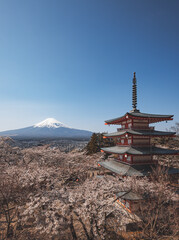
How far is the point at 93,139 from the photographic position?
1470 inches

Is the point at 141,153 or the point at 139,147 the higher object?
the point at 139,147

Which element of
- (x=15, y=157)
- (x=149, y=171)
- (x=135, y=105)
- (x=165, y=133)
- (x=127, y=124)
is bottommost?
(x=15, y=157)

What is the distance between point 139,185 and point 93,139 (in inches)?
1125

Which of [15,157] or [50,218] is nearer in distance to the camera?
[50,218]

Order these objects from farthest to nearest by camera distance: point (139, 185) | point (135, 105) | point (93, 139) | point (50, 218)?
→ point (93, 139) → point (135, 105) → point (139, 185) → point (50, 218)

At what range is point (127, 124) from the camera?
517 inches

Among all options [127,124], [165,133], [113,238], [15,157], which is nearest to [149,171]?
A: [165,133]

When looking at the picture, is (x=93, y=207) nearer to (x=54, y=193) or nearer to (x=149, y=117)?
(x=54, y=193)

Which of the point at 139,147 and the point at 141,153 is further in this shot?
the point at 139,147

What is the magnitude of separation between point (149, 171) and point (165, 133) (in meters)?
3.83

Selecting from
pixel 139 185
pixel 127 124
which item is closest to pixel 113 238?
pixel 139 185

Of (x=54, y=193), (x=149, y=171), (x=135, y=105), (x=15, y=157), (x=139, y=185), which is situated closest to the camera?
(x=54, y=193)

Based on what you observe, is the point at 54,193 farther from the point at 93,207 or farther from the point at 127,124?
the point at 127,124

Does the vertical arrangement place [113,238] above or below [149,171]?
below
